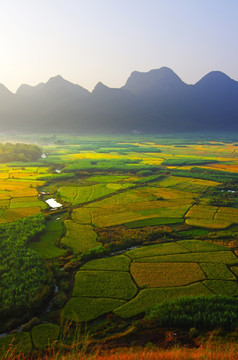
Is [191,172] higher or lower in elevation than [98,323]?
higher

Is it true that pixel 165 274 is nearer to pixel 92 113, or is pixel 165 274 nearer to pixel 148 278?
pixel 148 278

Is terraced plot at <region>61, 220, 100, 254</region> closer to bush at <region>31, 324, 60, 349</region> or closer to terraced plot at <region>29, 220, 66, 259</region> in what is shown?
terraced plot at <region>29, 220, 66, 259</region>

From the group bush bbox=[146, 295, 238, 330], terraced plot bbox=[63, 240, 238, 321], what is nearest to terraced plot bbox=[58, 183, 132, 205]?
terraced plot bbox=[63, 240, 238, 321]

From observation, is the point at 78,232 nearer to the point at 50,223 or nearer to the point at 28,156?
the point at 50,223

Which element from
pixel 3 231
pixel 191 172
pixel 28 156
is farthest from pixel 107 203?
pixel 28 156

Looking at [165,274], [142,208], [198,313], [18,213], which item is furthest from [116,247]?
[18,213]

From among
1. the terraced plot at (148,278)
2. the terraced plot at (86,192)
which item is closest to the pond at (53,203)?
the terraced plot at (86,192)

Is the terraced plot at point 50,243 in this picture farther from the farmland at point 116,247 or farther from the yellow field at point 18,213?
the yellow field at point 18,213
